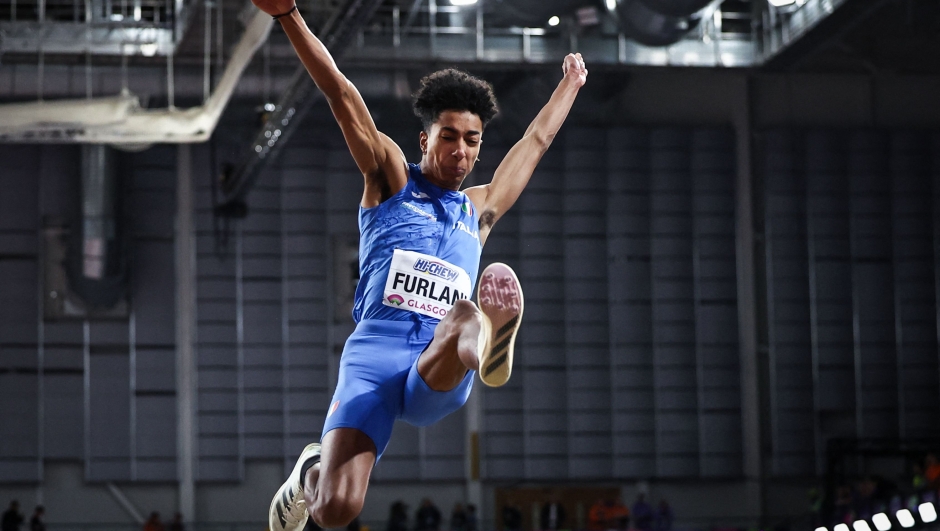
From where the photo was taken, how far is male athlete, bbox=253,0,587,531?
4.68 m

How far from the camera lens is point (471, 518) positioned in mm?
18016

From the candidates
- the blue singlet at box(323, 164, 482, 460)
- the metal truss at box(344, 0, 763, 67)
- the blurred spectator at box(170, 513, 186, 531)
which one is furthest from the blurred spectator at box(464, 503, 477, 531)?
the blue singlet at box(323, 164, 482, 460)

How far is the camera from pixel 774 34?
18.7 metres

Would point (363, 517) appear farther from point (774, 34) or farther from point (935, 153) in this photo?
point (935, 153)

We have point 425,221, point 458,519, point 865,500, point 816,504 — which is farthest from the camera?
point 458,519

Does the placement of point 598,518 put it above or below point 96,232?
below

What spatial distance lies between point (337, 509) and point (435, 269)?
43.3 inches

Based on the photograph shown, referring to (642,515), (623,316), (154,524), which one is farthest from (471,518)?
(154,524)

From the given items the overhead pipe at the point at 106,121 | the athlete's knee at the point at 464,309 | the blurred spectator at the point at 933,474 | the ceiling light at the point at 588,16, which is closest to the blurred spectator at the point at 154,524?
the overhead pipe at the point at 106,121

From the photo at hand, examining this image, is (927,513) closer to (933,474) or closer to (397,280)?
(933,474)

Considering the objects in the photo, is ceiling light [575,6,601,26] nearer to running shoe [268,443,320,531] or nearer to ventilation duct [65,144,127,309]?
ventilation duct [65,144,127,309]

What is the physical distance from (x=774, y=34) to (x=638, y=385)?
623 cm

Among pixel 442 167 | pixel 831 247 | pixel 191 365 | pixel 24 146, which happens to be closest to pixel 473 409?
pixel 191 365

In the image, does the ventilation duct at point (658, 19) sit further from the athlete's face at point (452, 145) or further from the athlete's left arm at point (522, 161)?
the athlete's face at point (452, 145)
